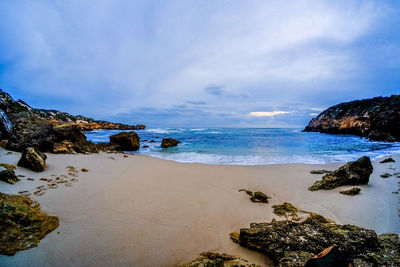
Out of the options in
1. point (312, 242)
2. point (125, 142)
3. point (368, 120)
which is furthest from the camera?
point (368, 120)

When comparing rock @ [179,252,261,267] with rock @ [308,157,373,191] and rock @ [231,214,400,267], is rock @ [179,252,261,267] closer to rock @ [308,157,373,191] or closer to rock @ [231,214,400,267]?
rock @ [231,214,400,267]

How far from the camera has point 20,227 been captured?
2389 mm

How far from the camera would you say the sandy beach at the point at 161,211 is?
7.53 ft

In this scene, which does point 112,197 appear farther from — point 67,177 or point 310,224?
point 310,224

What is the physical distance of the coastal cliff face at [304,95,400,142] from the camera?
25297 mm

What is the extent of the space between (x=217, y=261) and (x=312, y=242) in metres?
1.24

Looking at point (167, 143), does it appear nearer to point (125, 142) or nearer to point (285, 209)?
point (125, 142)

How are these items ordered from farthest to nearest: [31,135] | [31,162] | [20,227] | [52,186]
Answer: [31,135], [31,162], [52,186], [20,227]

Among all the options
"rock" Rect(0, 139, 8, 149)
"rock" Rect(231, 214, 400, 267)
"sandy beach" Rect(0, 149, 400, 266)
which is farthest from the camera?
"rock" Rect(0, 139, 8, 149)

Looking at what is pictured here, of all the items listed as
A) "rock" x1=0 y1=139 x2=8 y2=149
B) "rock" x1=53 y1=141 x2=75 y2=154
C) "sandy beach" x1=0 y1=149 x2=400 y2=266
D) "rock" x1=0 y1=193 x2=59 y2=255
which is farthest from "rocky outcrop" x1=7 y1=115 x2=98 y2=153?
"rock" x1=0 y1=193 x2=59 y2=255

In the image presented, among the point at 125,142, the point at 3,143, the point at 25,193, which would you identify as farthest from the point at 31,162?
the point at 125,142

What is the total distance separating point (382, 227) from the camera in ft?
10.3

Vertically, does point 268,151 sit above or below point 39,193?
below

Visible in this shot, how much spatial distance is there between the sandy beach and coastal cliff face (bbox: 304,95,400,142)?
27757mm
